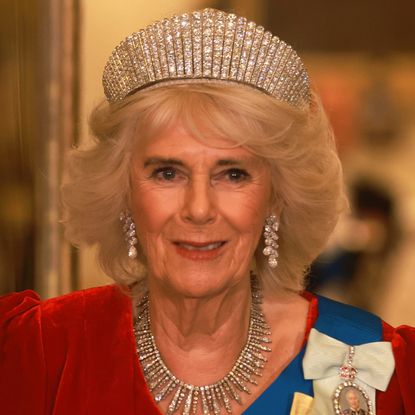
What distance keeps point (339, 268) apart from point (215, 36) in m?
1.70

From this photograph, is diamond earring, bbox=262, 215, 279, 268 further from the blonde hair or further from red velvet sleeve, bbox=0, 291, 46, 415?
red velvet sleeve, bbox=0, 291, 46, 415

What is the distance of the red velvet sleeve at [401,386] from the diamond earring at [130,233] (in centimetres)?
54

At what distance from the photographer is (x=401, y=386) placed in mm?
1572

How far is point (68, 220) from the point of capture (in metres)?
1.75

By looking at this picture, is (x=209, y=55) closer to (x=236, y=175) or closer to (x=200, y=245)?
(x=236, y=175)

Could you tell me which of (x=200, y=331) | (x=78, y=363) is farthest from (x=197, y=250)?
(x=78, y=363)

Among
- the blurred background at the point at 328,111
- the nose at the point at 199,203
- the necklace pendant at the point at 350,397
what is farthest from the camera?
the blurred background at the point at 328,111

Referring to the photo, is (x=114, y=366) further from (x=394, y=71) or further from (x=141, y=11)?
(x=394, y=71)

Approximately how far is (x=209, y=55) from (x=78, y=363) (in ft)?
2.10

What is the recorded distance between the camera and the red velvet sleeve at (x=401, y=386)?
5.13ft

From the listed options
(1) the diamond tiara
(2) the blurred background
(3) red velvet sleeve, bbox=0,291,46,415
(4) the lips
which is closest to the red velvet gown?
(3) red velvet sleeve, bbox=0,291,46,415

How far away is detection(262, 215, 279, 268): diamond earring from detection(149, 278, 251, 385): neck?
75mm

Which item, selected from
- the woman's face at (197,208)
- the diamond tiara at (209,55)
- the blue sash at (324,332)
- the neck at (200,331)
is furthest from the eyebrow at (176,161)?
the blue sash at (324,332)

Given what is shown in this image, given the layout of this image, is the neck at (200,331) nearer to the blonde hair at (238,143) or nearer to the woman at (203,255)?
the woman at (203,255)
